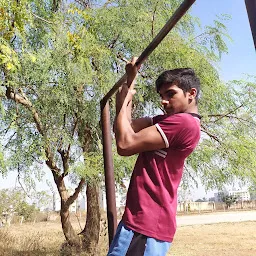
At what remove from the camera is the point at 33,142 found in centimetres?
472

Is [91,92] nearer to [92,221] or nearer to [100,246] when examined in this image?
[92,221]

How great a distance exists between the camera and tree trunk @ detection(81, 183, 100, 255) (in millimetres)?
5781

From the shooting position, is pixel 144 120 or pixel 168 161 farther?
pixel 144 120

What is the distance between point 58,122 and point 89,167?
679 mm

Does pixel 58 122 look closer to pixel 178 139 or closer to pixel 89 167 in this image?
pixel 89 167

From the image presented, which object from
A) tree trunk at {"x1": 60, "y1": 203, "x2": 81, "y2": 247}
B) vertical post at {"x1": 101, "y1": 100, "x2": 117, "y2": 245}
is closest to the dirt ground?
tree trunk at {"x1": 60, "y1": 203, "x2": 81, "y2": 247}

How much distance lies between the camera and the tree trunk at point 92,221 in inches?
228

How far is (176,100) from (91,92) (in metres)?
4.12

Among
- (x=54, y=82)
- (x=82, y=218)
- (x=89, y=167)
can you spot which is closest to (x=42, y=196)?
(x=89, y=167)

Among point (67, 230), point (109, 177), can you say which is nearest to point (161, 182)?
point (109, 177)

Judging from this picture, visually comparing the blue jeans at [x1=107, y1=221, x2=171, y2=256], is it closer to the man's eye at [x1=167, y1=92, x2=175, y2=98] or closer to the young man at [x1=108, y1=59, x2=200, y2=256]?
the young man at [x1=108, y1=59, x2=200, y2=256]

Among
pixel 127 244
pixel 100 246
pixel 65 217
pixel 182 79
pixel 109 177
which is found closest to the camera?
pixel 127 244

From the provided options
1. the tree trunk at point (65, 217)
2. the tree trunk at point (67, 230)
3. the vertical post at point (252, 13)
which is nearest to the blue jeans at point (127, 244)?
the vertical post at point (252, 13)

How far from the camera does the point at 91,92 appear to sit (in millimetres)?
5129
